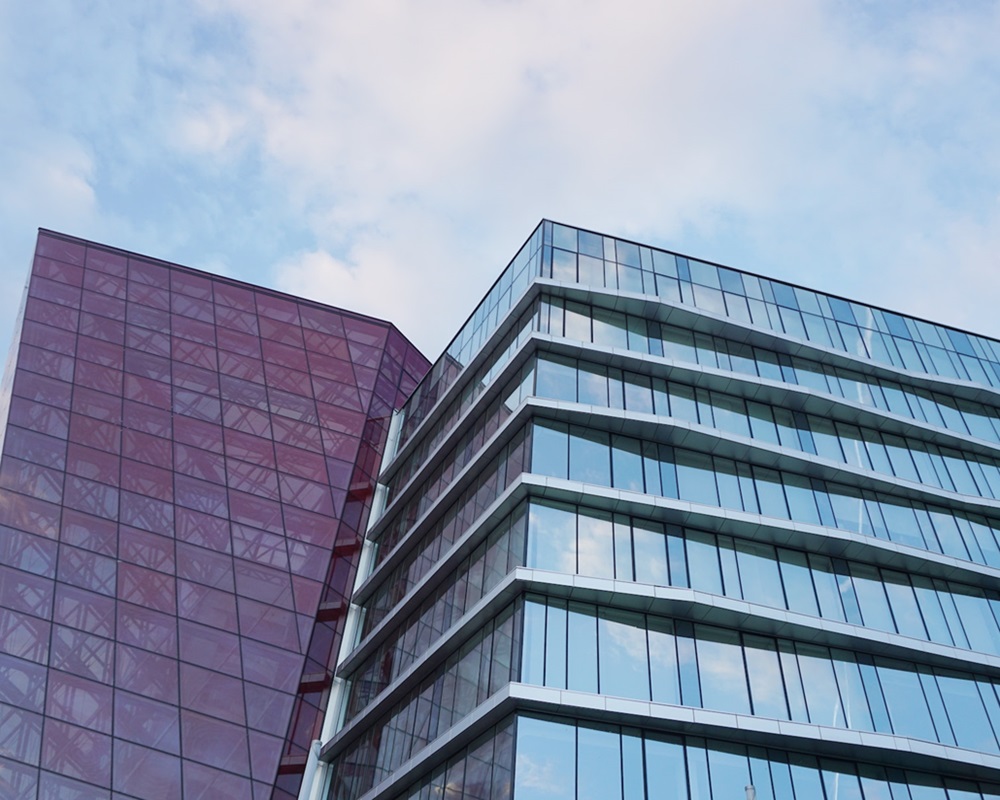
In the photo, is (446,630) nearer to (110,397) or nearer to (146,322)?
(110,397)

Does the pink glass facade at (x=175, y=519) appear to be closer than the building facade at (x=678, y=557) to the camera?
No

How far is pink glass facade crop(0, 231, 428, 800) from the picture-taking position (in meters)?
32.5

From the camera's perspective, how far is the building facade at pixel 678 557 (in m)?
26.7

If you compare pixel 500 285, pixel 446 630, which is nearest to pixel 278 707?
pixel 446 630

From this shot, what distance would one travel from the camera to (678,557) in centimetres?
3022

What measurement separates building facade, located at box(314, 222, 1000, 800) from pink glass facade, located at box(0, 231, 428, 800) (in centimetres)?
291

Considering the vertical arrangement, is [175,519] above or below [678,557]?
above

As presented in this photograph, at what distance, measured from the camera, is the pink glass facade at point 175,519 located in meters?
32.5

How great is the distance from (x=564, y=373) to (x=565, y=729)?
41.2ft

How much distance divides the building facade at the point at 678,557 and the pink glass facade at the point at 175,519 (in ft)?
9.54

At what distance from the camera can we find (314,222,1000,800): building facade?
26.7 meters

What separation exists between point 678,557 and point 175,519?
20.0 meters

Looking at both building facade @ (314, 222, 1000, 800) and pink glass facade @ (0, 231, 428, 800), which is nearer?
building facade @ (314, 222, 1000, 800)

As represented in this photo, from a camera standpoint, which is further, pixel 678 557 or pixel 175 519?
pixel 175 519
